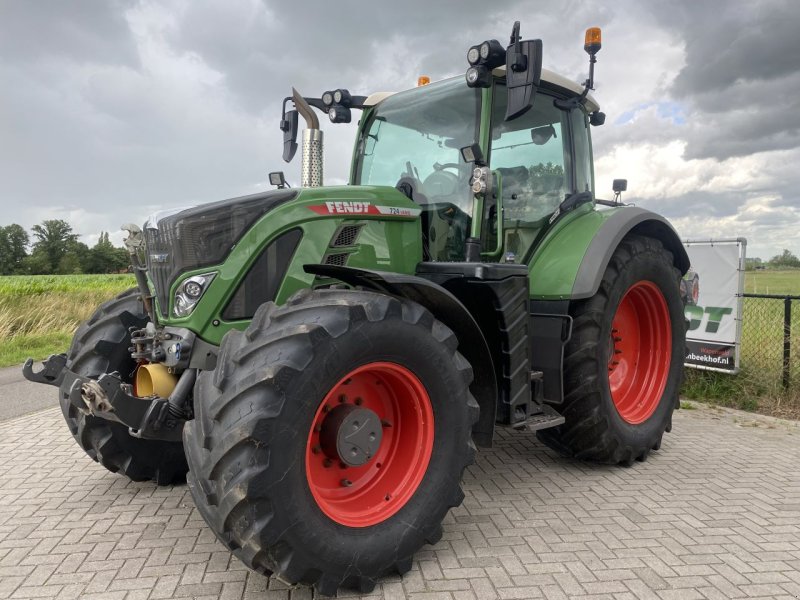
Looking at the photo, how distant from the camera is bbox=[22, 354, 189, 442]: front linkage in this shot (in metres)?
2.80

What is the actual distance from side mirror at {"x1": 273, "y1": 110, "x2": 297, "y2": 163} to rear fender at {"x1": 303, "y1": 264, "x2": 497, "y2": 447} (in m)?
1.78

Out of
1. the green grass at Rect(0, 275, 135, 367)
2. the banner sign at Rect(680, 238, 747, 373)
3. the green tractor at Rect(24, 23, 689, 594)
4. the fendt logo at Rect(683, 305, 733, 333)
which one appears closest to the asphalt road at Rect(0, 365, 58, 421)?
the green grass at Rect(0, 275, 135, 367)

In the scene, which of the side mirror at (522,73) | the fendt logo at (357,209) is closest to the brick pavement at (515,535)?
the fendt logo at (357,209)

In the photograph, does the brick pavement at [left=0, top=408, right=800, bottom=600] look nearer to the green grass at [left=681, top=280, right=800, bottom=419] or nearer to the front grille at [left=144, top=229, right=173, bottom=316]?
the front grille at [left=144, top=229, right=173, bottom=316]

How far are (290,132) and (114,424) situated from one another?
247 cm

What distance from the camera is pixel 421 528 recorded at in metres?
2.91

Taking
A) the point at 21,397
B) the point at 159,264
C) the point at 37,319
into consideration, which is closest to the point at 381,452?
the point at 159,264

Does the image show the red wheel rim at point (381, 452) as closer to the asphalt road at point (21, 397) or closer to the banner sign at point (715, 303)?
the banner sign at point (715, 303)

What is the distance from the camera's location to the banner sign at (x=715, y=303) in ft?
22.3

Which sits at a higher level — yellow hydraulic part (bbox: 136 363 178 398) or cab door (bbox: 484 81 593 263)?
cab door (bbox: 484 81 593 263)

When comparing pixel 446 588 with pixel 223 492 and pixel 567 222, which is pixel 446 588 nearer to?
pixel 223 492

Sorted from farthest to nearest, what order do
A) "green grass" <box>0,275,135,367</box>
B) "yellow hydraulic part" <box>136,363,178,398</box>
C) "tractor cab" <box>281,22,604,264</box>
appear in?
"green grass" <box>0,275,135,367</box> → "tractor cab" <box>281,22,604,264</box> → "yellow hydraulic part" <box>136,363,178,398</box>

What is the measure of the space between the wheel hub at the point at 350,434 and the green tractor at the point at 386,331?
11 mm

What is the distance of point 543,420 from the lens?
3.93m
